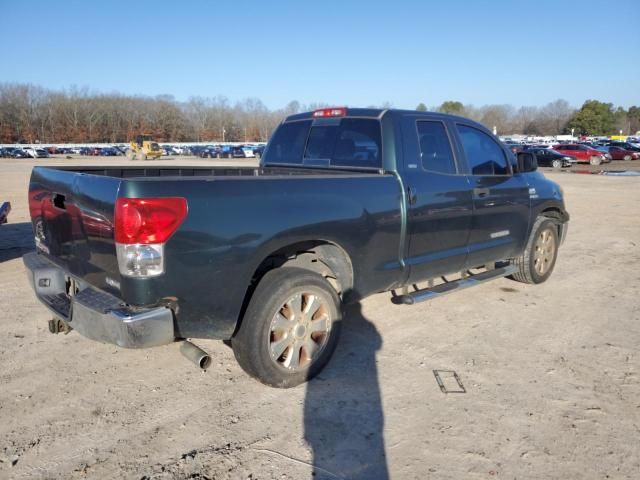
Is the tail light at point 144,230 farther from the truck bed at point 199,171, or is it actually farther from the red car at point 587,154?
the red car at point 587,154

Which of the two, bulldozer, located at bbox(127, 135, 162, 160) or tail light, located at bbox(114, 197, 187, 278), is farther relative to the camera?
bulldozer, located at bbox(127, 135, 162, 160)

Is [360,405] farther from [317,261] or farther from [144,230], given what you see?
[144,230]

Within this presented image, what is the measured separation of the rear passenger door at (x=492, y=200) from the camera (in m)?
4.98

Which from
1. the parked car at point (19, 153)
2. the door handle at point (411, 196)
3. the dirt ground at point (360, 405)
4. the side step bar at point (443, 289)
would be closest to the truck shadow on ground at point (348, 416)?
the dirt ground at point (360, 405)

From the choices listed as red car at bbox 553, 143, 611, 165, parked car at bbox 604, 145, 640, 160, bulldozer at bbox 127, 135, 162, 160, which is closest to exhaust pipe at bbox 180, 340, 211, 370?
red car at bbox 553, 143, 611, 165

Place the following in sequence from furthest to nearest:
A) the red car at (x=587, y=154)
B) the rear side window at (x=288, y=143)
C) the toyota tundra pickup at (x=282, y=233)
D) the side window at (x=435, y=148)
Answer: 1. the red car at (x=587, y=154)
2. the rear side window at (x=288, y=143)
3. the side window at (x=435, y=148)
4. the toyota tundra pickup at (x=282, y=233)

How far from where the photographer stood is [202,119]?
149m

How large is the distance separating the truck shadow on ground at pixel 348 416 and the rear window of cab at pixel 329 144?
1643mm

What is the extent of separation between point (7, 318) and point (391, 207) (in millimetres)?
3854

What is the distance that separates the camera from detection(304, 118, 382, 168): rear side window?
14.4 feet

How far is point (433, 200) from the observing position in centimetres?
441

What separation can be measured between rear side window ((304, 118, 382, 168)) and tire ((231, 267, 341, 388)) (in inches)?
52.4

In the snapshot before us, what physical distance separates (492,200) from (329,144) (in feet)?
5.79

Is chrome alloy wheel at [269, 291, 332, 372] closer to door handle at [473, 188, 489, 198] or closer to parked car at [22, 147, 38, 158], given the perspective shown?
door handle at [473, 188, 489, 198]
